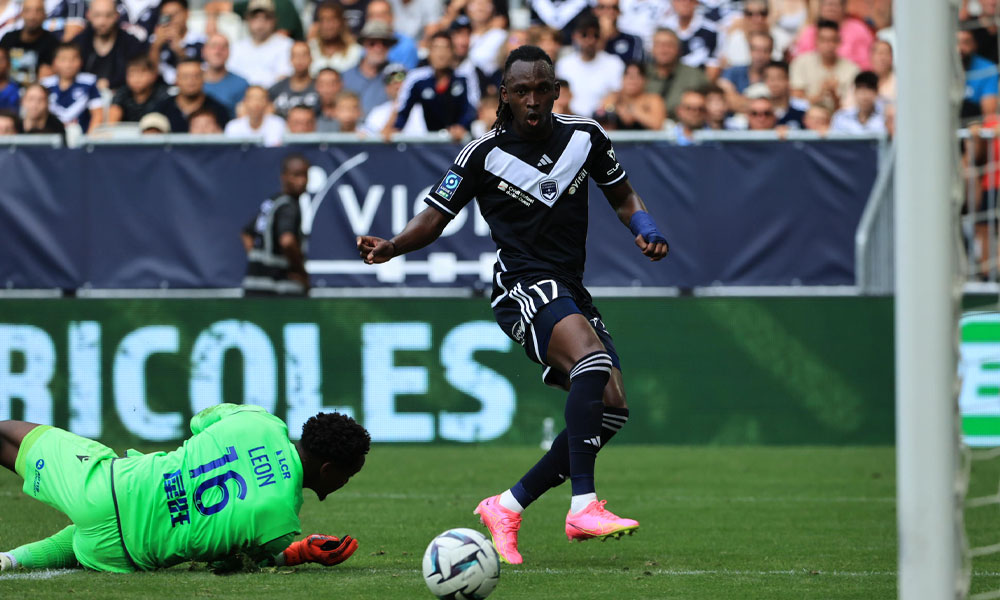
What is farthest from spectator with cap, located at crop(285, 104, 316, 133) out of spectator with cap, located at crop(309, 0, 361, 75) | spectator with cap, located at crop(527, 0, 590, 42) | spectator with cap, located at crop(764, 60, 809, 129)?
spectator with cap, located at crop(764, 60, 809, 129)

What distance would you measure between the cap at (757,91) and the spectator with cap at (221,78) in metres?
5.06

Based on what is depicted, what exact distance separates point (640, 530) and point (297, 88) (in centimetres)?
787

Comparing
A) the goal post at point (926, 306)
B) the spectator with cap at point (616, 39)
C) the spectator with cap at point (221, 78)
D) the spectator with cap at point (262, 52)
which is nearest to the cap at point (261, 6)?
the spectator with cap at point (262, 52)

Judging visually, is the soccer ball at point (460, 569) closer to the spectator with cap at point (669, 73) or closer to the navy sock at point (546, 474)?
the navy sock at point (546, 474)

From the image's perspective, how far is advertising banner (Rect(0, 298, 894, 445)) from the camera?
12531 millimetres

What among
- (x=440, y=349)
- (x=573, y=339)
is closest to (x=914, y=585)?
(x=573, y=339)

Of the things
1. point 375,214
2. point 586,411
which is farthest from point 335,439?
point 375,214

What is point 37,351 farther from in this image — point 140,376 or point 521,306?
point 521,306

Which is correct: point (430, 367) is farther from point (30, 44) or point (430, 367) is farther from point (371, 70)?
point (30, 44)

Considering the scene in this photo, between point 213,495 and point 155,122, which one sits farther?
point 155,122

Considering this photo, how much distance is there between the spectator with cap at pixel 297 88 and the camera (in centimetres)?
1442

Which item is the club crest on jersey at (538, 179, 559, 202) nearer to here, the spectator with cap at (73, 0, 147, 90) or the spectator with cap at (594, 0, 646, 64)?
the spectator with cap at (594, 0, 646, 64)

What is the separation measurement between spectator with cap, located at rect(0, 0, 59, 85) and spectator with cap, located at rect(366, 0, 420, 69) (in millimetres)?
3315

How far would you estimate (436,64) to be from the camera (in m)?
14.0
